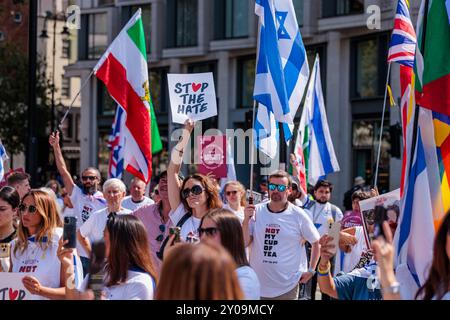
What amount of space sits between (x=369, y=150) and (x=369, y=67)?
260 centimetres

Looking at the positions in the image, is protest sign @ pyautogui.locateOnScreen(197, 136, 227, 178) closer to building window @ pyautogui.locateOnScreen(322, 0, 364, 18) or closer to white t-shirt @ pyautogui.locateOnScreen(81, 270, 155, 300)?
white t-shirt @ pyautogui.locateOnScreen(81, 270, 155, 300)

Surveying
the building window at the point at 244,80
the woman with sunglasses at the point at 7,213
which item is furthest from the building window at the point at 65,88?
the woman with sunglasses at the point at 7,213

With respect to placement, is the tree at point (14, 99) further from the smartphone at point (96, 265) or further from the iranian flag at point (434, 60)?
the smartphone at point (96, 265)

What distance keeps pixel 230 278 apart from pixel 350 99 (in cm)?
2907

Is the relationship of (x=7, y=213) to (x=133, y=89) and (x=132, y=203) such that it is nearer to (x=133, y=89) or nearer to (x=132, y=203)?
(x=132, y=203)

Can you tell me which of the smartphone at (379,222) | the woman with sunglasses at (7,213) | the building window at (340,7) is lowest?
the woman with sunglasses at (7,213)

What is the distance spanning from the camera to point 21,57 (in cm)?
4888

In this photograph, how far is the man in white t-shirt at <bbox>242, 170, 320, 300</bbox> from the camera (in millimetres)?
8844

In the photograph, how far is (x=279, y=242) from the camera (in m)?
8.89

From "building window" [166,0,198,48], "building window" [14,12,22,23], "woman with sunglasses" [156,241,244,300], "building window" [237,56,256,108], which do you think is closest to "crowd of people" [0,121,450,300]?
"woman with sunglasses" [156,241,244,300]

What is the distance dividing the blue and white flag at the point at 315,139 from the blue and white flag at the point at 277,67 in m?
4.21

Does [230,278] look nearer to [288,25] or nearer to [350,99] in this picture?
[288,25]

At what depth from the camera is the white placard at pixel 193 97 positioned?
10711 mm

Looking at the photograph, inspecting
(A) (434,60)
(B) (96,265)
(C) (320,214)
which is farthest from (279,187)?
(B) (96,265)
